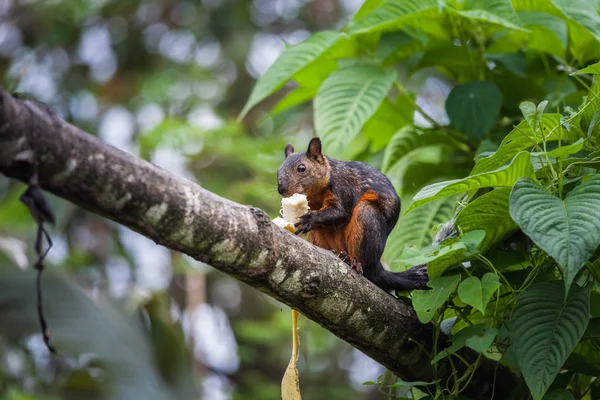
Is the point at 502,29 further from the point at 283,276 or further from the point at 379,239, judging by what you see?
the point at 283,276

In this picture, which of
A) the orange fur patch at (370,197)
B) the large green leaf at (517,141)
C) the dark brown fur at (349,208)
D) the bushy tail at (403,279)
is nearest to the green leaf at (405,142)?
the dark brown fur at (349,208)

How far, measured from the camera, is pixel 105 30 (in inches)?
317

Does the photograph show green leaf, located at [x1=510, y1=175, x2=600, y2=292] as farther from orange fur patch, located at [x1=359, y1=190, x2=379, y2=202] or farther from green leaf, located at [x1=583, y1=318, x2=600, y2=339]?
orange fur patch, located at [x1=359, y1=190, x2=379, y2=202]

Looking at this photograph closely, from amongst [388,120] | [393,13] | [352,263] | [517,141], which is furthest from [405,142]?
[517,141]

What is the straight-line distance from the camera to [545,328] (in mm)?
2254

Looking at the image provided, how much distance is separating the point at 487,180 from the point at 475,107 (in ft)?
3.20

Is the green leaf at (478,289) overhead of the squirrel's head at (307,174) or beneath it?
overhead

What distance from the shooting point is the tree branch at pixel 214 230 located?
5.37ft

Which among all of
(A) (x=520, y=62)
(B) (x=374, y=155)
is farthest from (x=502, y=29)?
(B) (x=374, y=155)

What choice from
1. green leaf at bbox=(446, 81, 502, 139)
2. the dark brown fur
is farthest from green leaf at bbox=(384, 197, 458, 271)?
green leaf at bbox=(446, 81, 502, 139)

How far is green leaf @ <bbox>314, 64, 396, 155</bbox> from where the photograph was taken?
128 inches

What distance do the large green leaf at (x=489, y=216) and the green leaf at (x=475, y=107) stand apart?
2.92 ft

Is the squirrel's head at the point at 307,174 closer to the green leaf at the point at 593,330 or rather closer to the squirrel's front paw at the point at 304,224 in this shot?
the squirrel's front paw at the point at 304,224

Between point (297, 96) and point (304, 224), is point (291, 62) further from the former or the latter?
point (304, 224)
